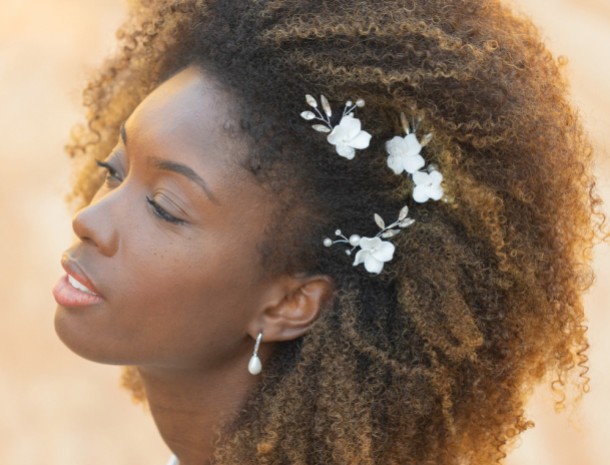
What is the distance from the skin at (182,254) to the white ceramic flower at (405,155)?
0.25 metres

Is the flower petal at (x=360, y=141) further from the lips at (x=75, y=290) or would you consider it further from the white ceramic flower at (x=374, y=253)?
the lips at (x=75, y=290)

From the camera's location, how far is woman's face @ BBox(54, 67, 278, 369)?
2.12m

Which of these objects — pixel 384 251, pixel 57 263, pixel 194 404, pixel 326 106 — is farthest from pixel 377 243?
pixel 57 263

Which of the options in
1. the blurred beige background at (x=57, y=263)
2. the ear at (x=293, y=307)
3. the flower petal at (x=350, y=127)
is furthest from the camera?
the blurred beige background at (x=57, y=263)

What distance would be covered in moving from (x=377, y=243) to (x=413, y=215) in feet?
0.30

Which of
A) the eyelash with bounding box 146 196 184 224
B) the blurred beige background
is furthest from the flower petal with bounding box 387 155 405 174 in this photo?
the blurred beige background

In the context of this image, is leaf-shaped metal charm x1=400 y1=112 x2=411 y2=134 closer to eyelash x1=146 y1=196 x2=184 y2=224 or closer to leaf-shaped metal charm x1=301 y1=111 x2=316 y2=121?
leaf-shaped metal charm x1=301 y1=111 x2=316 y2=121

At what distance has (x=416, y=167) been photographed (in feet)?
6.98

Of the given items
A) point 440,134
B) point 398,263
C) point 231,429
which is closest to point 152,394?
point 231,429

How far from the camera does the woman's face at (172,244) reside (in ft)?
6.95

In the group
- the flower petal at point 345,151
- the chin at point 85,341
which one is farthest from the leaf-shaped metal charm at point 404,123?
the chin at point 85,341

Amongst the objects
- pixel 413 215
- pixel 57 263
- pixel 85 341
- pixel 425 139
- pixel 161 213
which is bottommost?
pixel 85 341

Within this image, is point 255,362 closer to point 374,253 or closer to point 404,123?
point 374,253

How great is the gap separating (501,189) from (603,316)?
2396 mm
